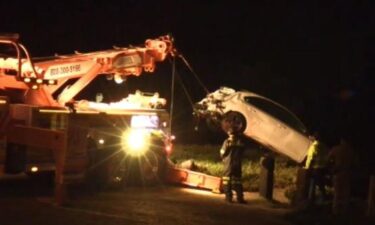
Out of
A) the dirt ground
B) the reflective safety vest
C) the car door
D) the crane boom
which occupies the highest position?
the crane boom

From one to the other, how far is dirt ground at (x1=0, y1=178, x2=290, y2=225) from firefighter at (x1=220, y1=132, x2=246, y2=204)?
0.26 metres

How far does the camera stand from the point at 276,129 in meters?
18.4

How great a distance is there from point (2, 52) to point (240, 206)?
5.69 m

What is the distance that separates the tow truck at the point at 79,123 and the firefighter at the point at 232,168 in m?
1.28

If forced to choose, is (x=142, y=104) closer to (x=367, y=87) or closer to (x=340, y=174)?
(x=340, y=174)

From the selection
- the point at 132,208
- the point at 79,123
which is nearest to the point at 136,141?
the point at 79,123

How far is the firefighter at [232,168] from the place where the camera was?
47.6ft

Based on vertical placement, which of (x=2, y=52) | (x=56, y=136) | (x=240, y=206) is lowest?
(x=240, y=206)

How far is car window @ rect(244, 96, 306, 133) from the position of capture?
1858 centimetres

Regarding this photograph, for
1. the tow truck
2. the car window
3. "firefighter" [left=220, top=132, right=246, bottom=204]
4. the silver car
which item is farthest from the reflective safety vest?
the car window

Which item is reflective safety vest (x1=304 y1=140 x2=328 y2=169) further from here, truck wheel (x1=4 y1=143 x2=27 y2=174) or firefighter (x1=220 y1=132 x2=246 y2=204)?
truck wheel (x1=4 y1=143 x2=27 y2=174)

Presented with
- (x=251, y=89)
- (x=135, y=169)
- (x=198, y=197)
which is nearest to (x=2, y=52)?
(x=135, y=169)

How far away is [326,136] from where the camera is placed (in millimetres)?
28484

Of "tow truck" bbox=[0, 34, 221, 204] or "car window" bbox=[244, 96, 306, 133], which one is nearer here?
"tow truck" bbox=[0, 34, 221, 204]
